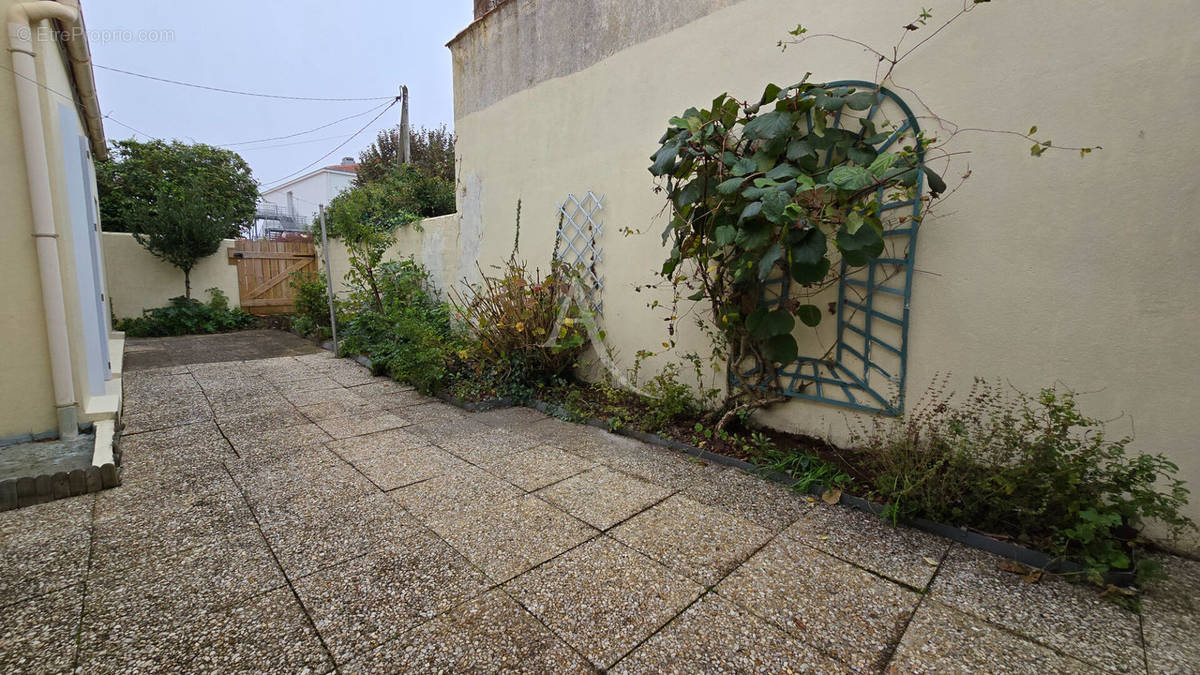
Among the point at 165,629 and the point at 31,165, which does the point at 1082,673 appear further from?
the point at 31,165

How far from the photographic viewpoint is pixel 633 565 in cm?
173

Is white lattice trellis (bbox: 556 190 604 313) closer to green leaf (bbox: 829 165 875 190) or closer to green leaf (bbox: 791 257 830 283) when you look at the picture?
green leaf (bbox: 791 257 830 283)

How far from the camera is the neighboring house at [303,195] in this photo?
73.8 ft

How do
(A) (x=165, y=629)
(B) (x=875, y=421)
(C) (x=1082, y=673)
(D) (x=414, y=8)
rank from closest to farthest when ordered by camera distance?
1. (C) (x=1082, y=673)
2. (A) (x=165, y=629)
3. (B) (x=875, y=421)
4. (D) (x=414, y=8)

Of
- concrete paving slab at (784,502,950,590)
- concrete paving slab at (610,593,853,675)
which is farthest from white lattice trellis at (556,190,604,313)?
concrete paving slab at (610,593,853,675)

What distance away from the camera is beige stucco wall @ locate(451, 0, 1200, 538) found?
1.77 metres

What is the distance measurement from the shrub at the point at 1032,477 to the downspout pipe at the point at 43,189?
4.23m

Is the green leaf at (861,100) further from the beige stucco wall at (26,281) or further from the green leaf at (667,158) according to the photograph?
the beige stucco wall at (26,281)

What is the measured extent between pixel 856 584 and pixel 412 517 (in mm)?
1741

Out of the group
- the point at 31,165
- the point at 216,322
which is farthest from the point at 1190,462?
A: the point at 216,322

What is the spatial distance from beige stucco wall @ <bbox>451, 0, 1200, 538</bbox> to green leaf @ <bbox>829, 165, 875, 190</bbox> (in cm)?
49

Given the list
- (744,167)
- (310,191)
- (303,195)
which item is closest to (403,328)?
(744,167)

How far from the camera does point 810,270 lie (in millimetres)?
2252

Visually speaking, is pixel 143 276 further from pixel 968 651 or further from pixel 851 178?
pixel 968 651
